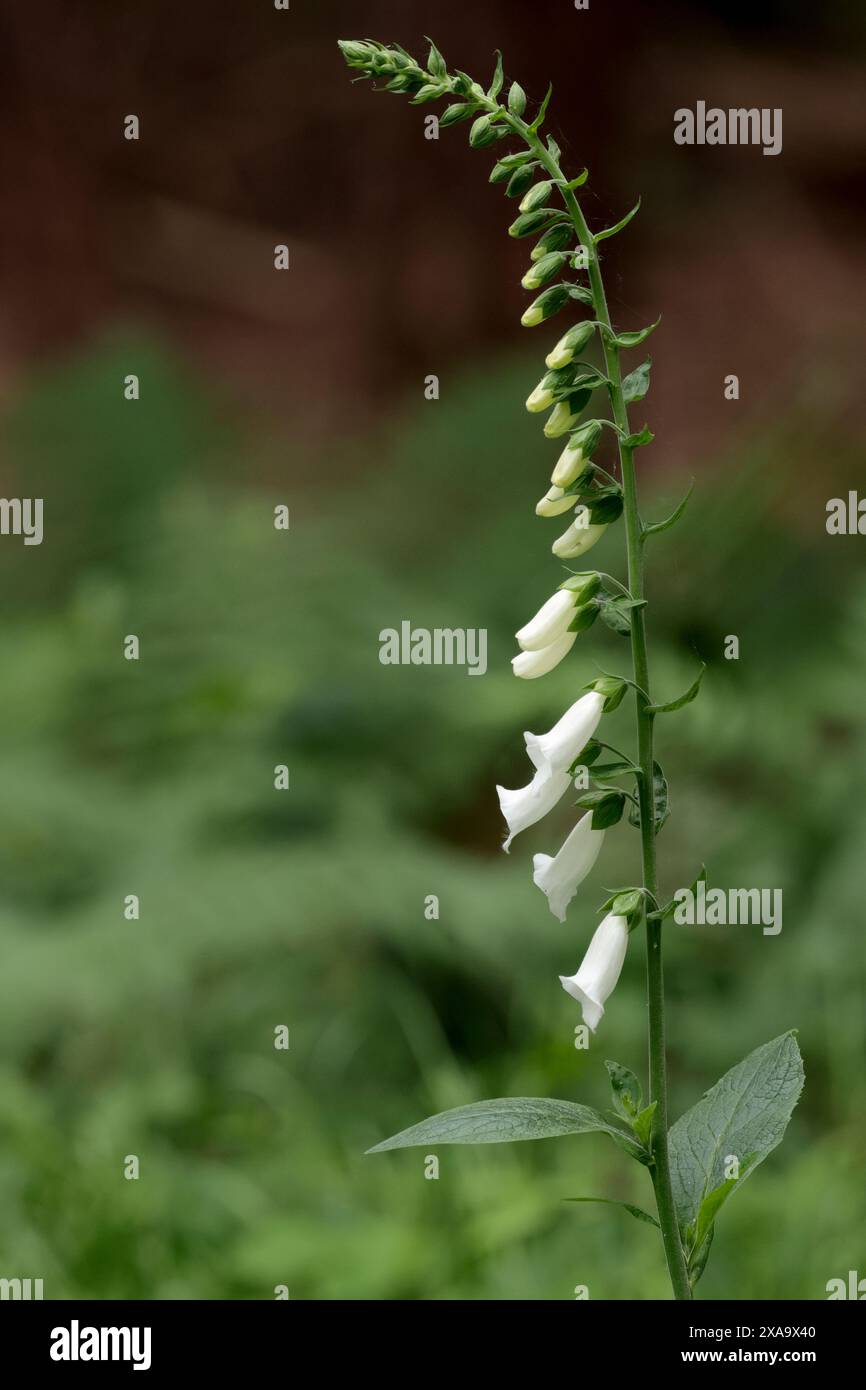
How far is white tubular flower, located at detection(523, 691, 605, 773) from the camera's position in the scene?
2.31 feet

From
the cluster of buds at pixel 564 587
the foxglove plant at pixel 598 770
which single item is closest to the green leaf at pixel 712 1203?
the foxglove plant at pixel 598 770

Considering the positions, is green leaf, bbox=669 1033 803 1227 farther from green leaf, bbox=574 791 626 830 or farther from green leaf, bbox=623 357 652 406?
green leaf, bbox=623 357 652 406

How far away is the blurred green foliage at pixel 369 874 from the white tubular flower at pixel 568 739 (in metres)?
1.02

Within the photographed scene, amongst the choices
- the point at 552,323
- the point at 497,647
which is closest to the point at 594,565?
the point at 497,647

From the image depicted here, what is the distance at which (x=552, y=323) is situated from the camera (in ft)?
8.58

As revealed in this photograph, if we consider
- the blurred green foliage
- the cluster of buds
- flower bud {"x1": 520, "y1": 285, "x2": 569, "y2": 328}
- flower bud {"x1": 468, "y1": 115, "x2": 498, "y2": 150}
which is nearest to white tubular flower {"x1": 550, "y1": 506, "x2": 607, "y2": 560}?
the cluster of buds

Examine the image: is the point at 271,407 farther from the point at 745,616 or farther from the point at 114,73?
the point at 745,616

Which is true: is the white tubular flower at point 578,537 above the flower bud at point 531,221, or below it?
below

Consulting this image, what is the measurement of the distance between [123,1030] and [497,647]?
90cm

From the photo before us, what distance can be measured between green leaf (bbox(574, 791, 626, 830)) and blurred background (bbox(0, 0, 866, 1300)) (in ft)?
3.32

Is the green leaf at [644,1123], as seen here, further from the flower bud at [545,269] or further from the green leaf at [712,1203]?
the flower bud at [545,269]

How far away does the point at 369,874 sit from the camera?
6.82 ft

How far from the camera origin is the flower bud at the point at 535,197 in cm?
71

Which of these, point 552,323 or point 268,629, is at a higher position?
point 552,323
